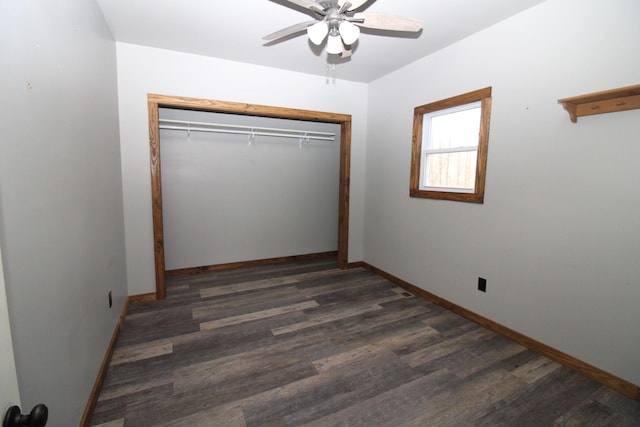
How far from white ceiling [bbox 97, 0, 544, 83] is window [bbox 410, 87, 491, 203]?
0.57 meters

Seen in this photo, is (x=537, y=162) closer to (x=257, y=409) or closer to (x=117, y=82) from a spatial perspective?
(x=257, y=409)

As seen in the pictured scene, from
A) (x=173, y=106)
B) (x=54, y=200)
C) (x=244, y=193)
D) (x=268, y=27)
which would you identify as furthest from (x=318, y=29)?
(x=244, y=193)

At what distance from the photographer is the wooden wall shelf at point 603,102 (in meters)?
1.59

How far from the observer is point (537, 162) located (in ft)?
6.92

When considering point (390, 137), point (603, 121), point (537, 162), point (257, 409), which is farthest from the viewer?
point (390, 137)

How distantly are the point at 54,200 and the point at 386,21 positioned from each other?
2029 millimetres

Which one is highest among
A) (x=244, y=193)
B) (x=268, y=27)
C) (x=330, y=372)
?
(x=268, y=27)

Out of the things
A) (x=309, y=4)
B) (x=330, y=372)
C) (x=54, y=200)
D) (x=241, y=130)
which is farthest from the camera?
(x=241, y=130)

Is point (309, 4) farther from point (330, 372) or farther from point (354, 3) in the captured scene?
point (330, 372)

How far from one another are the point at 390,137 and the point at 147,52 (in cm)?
277

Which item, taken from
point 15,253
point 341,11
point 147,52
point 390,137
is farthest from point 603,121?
point 147,52

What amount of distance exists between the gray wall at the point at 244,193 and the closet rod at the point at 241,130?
0.08 m

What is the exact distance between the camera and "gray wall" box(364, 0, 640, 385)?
1719 millimetres

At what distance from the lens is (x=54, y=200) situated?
3.99ft
